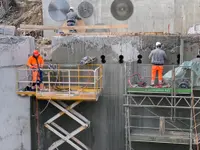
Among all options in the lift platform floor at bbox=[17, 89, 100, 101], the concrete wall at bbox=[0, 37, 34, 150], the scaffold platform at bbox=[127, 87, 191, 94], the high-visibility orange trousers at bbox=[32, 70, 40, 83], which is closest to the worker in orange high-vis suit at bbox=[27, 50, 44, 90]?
the high-visibility orange trousers at bbox=[32, 70, 40, 83]

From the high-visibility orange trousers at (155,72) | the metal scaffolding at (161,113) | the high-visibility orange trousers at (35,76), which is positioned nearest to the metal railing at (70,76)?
the high-visibility orange trousers at (35,76)

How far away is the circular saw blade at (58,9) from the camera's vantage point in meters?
15.8

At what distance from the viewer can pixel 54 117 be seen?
1112 cm

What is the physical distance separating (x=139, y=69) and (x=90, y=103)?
243cm

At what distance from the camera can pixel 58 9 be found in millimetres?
15859

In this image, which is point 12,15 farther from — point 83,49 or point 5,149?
point 5,149

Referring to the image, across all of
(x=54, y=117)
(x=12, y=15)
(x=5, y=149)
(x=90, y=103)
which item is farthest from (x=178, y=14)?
(x=12, y=15)

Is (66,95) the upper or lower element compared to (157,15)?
lower

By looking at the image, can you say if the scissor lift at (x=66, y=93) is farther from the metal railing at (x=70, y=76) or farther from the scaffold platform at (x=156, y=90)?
the scaffold platform at (x=156, y=90)

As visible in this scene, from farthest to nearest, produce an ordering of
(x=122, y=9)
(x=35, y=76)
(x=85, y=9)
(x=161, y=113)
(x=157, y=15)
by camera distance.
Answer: (x=85, y=9), (x=122, y=9), (x=157, y=15), (x=161, y=113), (x=35, y=76)

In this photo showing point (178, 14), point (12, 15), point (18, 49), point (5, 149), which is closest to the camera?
point (5, 149)

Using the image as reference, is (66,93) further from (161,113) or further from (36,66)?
(161,113)

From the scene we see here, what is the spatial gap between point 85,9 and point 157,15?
389cm

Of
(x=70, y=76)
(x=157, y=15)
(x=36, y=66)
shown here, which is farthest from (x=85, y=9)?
(x=36, y=66)
